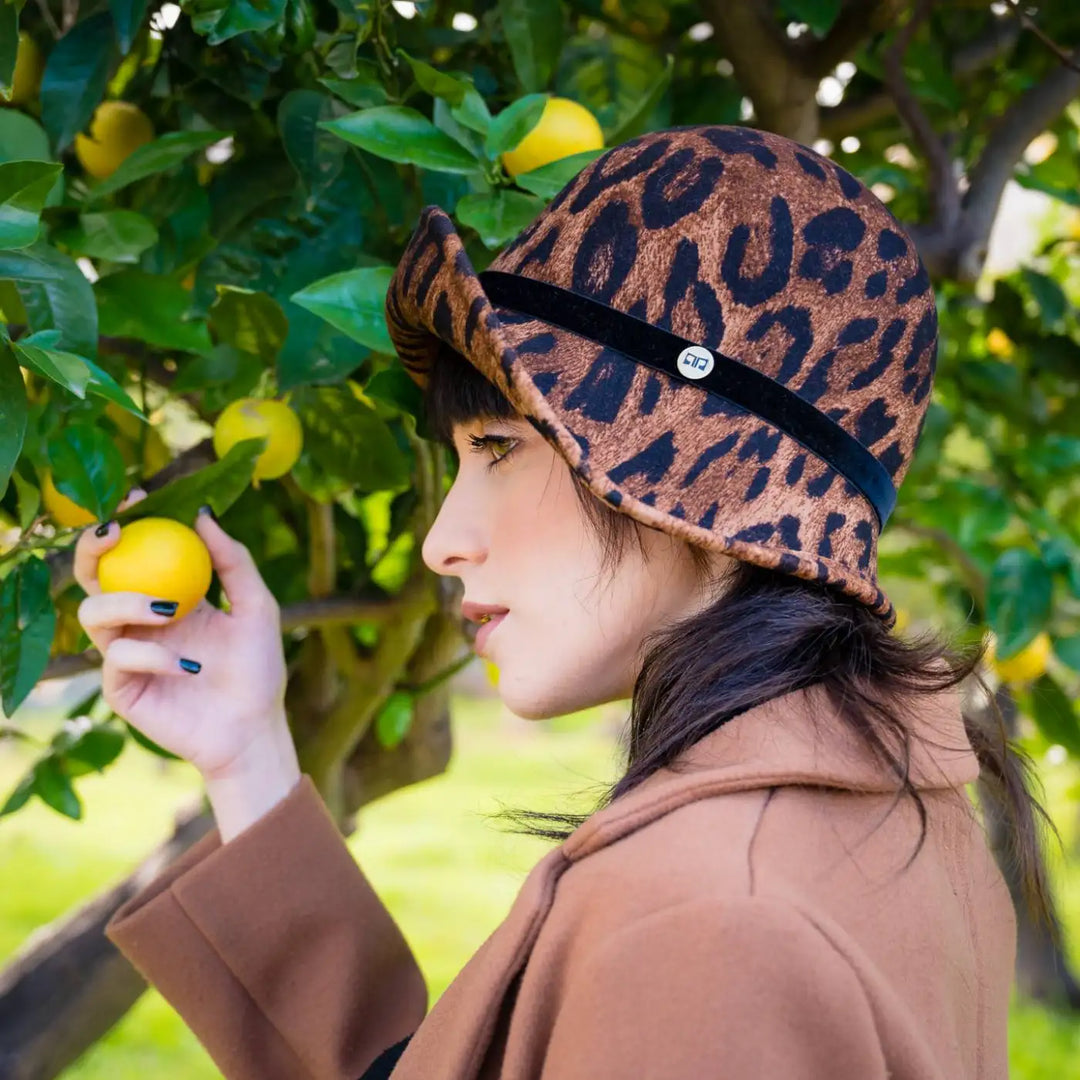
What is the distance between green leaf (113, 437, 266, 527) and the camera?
3.12ft

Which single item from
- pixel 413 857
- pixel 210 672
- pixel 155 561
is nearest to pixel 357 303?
pixel 155 561

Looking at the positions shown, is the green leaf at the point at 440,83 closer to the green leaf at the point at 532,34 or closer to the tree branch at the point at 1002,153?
the green leaf at the point at 532,34

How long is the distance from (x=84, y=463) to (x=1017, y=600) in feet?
3.00

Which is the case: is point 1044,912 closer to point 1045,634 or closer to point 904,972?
point 904,972

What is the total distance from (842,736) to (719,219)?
12.0 inches

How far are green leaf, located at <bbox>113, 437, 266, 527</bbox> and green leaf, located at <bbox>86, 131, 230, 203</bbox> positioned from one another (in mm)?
198

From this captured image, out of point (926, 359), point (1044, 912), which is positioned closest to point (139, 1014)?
point (1044, 912)

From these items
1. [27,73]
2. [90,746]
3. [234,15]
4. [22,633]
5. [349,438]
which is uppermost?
[234,15]

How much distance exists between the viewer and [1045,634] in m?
1.50

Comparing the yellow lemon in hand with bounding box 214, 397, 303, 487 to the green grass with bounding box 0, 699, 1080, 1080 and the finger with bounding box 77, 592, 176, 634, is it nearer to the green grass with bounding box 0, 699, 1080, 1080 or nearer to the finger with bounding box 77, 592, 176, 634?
the finger with bounding box 77, 592, 176, 634

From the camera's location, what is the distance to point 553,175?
2.93ft

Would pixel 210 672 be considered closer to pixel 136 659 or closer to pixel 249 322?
pixel 136 659

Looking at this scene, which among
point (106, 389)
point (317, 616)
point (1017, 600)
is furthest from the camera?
point (1017, 600)

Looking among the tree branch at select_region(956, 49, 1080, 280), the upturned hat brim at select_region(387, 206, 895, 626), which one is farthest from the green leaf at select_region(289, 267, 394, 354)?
the tree branch at select_region(956, 49, 1080, 280)
